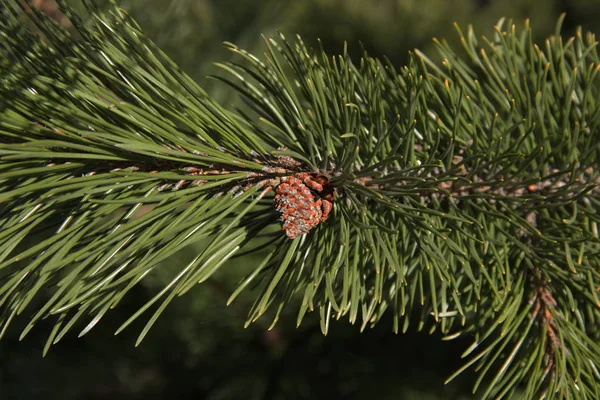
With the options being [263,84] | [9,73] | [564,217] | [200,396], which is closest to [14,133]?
[9,73]

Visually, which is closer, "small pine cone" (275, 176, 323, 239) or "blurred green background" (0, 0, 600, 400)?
"small pine cone" (275, 176, 323, 239)

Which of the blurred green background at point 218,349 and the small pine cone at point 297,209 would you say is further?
the blurred green background at point 218,349

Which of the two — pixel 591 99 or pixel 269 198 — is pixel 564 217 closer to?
pixel 591 99

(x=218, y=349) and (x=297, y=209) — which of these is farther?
(x=218, y=349)
